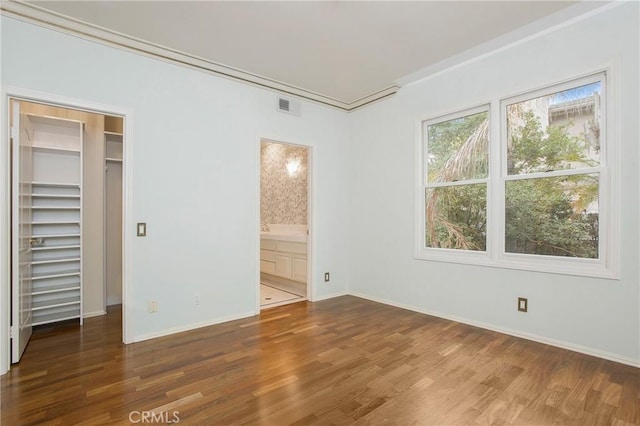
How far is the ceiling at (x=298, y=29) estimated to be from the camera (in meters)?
2.51

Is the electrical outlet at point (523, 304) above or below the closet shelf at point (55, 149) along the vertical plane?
below

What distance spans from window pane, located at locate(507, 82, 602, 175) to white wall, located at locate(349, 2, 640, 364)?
19 centimetres

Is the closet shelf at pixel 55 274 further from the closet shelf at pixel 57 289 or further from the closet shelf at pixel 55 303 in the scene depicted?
the closet shelf at pixel 55 303

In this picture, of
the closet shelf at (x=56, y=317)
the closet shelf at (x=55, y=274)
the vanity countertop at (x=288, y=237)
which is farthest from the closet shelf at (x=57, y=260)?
the vanity countertop at (x=288, y=237)

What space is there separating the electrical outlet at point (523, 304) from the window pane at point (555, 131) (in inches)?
48.5

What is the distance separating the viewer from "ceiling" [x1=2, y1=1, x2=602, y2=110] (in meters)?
2.51

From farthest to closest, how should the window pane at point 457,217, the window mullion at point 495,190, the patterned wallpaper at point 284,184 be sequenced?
1. the patterned wallpaper at point 284,184
2. the window pane at point 457,217
3. the window mullion at point 495,190

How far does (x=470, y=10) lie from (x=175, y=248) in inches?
135

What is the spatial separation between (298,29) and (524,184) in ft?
8.52

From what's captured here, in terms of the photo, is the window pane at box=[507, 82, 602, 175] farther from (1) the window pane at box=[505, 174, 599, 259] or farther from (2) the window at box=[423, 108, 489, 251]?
(2) the window at box=[423, 108, 489, 251]

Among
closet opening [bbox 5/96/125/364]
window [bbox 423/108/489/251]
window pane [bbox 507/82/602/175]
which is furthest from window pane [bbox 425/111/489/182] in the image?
closet opening [bbox 5/96/125/364]

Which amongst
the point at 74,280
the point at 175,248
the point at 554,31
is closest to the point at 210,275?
the point at 175,248

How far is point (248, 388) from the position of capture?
2.14m

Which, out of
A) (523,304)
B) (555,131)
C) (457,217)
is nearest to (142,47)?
(457,217)
